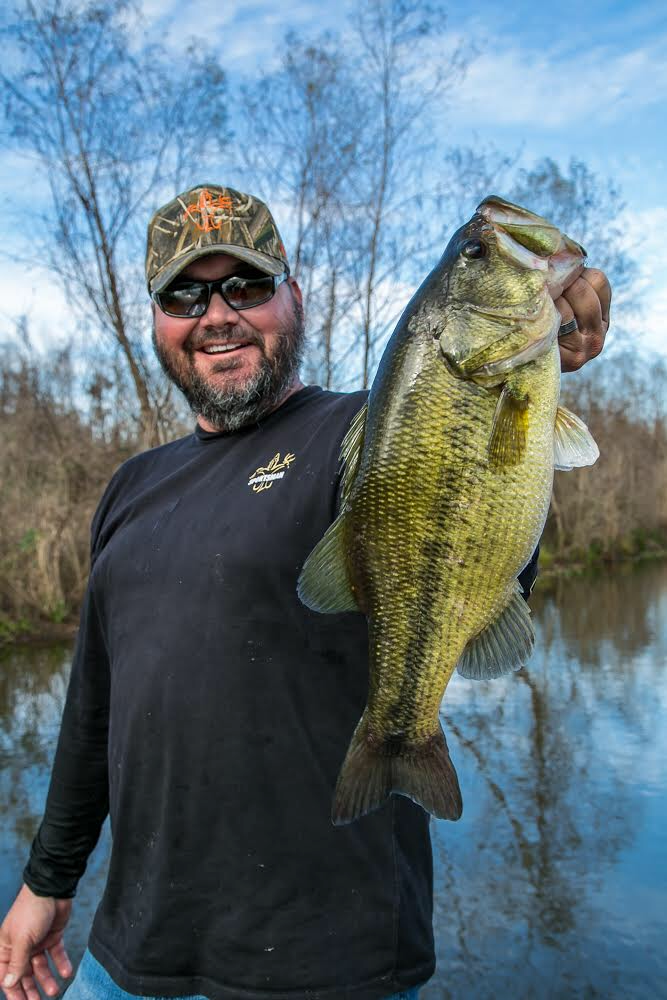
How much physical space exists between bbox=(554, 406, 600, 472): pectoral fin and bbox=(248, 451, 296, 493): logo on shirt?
27.4 inches

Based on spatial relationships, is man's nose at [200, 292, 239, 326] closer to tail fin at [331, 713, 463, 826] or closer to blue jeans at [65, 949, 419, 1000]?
tail fin at [331, 713, 463, 826]

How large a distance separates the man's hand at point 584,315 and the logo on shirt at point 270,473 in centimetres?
72

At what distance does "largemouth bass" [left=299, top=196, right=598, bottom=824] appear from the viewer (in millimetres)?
1657

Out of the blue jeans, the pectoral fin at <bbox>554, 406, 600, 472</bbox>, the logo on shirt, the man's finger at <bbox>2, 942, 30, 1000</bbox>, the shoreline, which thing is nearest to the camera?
the pectoral fin at <bbox>554, 406, 600, 472</bbox>

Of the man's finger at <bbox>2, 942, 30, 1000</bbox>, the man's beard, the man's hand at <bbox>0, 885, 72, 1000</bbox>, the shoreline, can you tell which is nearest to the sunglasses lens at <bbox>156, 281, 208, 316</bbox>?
the man's beard

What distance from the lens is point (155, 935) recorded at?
6.27 ft

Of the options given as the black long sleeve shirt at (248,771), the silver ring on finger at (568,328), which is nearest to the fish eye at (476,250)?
the silver ring on finger at (568,328)

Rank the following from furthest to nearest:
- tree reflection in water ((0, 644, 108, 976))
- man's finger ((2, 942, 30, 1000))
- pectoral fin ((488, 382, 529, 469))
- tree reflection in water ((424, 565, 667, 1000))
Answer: tree reflection in water ((0, 644, 108, 976)), tree reflection in water ((424, 565, 667, 1000)), man's finger ((2, 942, 30, 1000)), pectoral fin ((488, 382, 529, 469))

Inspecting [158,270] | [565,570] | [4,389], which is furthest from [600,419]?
[158,270]

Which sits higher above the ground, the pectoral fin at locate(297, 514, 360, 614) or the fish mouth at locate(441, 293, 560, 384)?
the fish mouth at locate(441, 293, 560, 384)

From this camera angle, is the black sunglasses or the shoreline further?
the shoreline

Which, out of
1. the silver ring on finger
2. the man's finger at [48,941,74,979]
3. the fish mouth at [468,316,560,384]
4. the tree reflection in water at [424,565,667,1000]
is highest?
the silver ring on finger

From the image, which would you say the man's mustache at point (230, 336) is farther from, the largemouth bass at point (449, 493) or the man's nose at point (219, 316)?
the largemouth bass at point (449, 493)

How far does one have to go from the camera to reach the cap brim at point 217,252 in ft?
8.08
